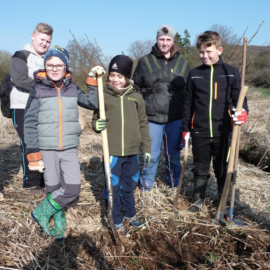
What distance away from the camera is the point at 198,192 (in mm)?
Result: 3213

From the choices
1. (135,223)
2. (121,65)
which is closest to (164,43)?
(121,65)

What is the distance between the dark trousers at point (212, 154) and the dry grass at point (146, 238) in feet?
1.66

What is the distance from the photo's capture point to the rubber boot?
316 centimetres

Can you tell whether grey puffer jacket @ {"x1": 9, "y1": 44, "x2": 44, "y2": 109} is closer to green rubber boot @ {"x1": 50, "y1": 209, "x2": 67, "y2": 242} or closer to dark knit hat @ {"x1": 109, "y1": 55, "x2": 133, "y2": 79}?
dark knit hat @ {"x1": 109, "y1": 55, "x2": 133, "y2": 79}

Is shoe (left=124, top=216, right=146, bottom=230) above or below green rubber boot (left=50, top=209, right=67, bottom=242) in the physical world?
below

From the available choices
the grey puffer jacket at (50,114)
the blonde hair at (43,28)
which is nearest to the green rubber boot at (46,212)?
the grey puffer jacket at (50,114)

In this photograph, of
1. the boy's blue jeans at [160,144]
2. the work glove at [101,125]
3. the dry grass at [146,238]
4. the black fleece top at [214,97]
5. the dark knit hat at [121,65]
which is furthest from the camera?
the boy's blue jeans at [160,144]

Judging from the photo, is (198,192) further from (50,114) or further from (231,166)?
(50,114)

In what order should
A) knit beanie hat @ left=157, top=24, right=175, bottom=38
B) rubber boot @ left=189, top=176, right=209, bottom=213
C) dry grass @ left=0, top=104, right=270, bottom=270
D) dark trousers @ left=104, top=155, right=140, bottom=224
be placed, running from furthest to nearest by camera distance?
knit beanie hat @ left=157, top=24, right=175, bottom=38 → rubber boot @ left=189, top=176, right=209, bottom=213 → dark trousers @ left=104, top=155, right=140, bottom=224 → dry grass @ left=0, top=104, right=270, bottom=270

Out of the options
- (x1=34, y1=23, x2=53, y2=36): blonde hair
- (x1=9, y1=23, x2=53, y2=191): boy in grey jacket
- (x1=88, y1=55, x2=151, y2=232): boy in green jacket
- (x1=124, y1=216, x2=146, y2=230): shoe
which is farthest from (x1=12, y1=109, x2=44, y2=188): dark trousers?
(x1=124, y1=216, x2=146, y2=230): shoe

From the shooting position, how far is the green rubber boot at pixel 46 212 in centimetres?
260

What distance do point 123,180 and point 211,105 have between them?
132 cm

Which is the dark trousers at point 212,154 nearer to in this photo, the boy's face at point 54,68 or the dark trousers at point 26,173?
the boy's face at point 54,68

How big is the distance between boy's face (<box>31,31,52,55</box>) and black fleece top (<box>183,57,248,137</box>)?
1.85 metres
